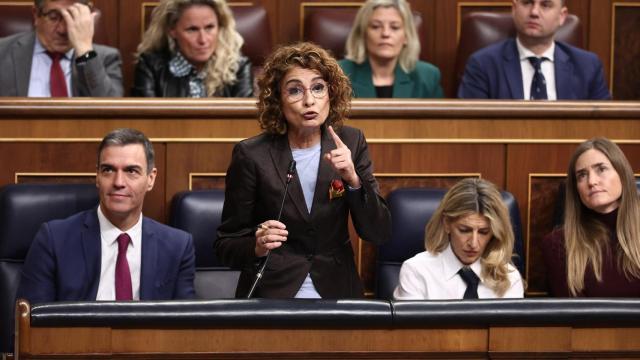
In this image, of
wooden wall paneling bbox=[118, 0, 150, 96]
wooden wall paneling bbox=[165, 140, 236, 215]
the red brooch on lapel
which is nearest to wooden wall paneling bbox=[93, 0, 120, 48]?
wooden wall paneling bbox=[118, 0, 150, 96]

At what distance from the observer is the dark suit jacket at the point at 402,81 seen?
110 inches

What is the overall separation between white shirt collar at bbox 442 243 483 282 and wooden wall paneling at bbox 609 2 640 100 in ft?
4.29

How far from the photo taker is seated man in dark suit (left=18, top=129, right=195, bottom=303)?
1.99 metres

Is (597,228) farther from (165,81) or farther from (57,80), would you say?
(57,80)

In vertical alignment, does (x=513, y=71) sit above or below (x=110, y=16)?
below

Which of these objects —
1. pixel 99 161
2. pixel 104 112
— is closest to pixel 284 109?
pixel 99 161

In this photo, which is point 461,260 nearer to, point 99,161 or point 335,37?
point 99,161

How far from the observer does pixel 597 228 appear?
2.19 m

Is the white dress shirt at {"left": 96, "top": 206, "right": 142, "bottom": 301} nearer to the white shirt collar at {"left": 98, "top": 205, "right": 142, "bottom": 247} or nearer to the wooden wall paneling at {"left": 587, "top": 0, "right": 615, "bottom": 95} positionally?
the white shirt collar at {"left": 98, "top": 205, "right": 142, "bottom": 247}

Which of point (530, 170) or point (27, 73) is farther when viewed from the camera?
point (27, 73)

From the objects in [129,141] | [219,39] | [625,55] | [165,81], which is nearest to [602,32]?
[625,55]

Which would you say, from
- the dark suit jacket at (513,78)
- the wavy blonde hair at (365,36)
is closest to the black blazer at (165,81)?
the wavy blonde hair at (365,36)

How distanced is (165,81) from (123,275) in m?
0.82

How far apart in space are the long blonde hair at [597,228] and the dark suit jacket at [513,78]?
56cm
